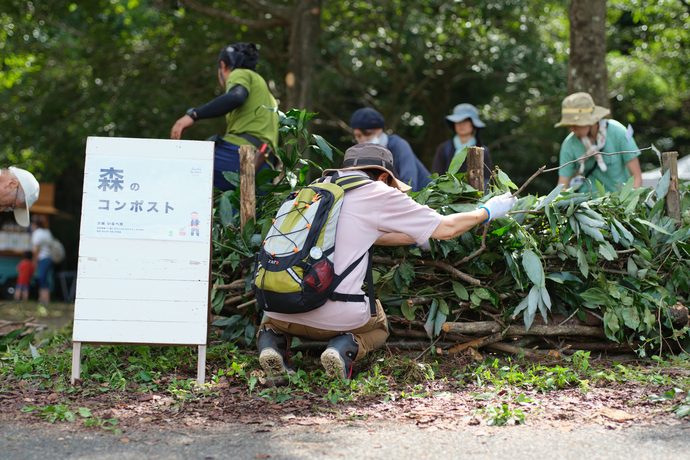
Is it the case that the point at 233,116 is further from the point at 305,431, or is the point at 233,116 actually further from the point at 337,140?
the point at 337,140

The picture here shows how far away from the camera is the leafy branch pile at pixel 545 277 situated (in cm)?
416

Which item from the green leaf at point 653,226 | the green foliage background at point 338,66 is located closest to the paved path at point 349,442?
the green leaf at point 653,226

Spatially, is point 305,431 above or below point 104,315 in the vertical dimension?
below

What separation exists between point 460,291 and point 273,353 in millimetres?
1382

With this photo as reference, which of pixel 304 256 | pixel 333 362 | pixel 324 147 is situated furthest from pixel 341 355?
pixel 324 147

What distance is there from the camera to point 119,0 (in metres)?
13.3

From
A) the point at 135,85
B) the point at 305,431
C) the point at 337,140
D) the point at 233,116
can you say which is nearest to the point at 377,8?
the point at 337,140

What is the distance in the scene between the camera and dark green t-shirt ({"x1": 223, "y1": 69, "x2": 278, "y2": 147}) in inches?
210

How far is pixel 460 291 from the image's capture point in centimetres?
418

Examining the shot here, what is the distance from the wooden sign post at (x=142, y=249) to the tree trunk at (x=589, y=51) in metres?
5.01

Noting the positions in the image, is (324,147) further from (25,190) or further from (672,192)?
(672,192)

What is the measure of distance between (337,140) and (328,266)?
1077 centimetres

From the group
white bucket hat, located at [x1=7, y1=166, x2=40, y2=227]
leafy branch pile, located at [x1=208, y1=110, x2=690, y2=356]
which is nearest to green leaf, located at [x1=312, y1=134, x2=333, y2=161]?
leafy branch pile, located at [x1=208, y1=110, x2=690, y2=356]

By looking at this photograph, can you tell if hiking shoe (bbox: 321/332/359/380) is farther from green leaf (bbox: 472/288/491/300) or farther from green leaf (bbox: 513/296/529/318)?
green leaf (bbox: 513/296/529/318)
